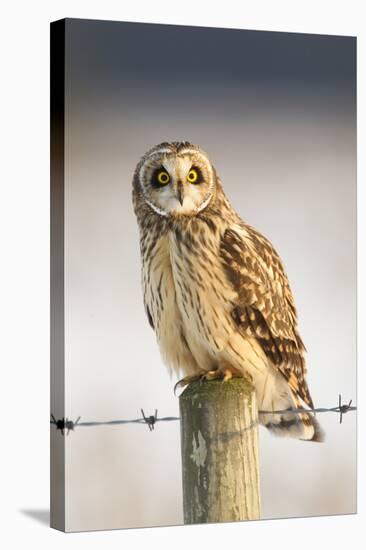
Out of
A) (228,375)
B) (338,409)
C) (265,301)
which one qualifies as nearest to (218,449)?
(228,375)

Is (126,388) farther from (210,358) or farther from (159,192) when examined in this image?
(159,192)

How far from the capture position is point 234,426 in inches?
254

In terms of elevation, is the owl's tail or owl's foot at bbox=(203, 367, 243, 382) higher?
owl's foot at bbox=(203, 367, 243, 382)

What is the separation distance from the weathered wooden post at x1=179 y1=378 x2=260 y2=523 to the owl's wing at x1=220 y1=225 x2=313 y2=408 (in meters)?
0.39

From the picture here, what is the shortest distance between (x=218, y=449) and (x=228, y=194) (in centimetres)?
139

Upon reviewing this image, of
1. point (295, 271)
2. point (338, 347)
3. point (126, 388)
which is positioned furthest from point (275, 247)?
point (126, 388)

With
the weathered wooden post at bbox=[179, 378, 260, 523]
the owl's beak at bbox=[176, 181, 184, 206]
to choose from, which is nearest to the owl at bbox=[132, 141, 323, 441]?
the owl's beak at bbox=[176, 181, 184, 206]

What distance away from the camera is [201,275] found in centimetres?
669

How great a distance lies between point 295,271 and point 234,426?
1.11 meters

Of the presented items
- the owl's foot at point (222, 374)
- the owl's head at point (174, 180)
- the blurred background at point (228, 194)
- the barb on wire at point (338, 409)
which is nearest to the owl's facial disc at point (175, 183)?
the owl's head at point (174, 180)

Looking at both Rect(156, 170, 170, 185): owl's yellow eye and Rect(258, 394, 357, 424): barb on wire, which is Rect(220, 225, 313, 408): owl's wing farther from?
Rect(156, 170, 170, 185): owl's yellow eye

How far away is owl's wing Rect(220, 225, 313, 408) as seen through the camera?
6777 mm

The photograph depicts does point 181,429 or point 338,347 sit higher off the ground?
point 338,347

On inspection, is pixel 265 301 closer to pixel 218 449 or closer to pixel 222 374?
pixel 222 374
